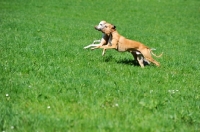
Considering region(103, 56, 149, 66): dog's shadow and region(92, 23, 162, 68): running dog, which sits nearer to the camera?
region(92, 23, 162, 68): running dog

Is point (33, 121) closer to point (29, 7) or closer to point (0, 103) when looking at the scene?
point (0, 103)

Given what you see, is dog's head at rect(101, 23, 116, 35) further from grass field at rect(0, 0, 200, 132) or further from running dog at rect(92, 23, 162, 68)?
grass field at rect(0, 0, 200, 132)

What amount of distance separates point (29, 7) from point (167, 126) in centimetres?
2877

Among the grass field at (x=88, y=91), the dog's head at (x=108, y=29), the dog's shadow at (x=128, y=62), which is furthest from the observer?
the dog's shadow at (x=128, y=62)

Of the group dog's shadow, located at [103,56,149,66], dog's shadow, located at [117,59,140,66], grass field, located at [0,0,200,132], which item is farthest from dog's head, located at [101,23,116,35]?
dog's shadow, located at [117,59,140,66]

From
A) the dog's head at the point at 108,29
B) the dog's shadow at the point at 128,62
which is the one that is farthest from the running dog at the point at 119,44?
the dog's shadow at the point at 128,62

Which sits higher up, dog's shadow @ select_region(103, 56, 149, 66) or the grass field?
the grass field

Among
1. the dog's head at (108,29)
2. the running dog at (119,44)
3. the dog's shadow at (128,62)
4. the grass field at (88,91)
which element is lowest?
the dog's shadow at (128,62)

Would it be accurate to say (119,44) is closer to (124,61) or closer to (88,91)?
(124,61)

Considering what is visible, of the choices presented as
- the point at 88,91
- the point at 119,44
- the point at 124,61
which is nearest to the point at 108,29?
the point at 119,44

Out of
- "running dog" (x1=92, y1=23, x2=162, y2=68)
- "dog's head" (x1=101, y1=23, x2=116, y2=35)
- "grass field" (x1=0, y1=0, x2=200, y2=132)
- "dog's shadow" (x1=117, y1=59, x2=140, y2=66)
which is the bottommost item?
"dog's shadow" (x1=117, y1=59, x2=140, y2=66)

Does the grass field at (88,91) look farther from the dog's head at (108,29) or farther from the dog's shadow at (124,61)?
the dog's head at (108,29)

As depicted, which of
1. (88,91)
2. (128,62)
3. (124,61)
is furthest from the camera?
(124,61)

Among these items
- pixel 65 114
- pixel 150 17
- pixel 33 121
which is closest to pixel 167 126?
pixel 65 114
